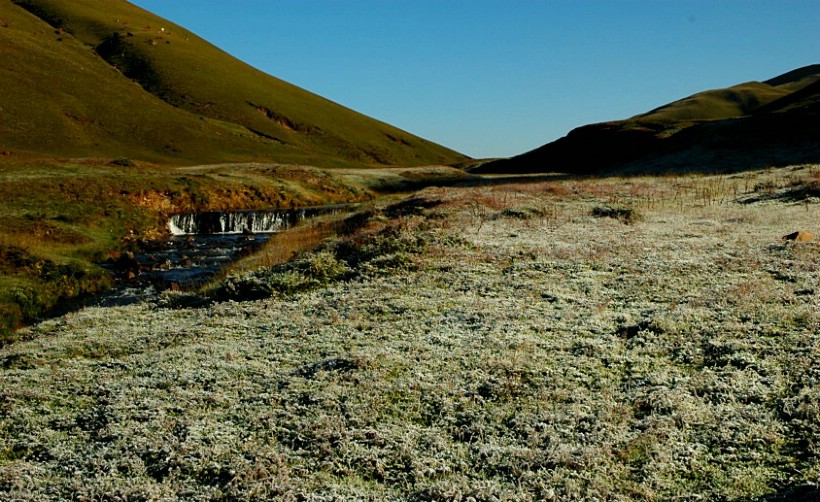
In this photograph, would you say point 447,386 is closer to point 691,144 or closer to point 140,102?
point 691,144

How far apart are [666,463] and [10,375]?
601 inches

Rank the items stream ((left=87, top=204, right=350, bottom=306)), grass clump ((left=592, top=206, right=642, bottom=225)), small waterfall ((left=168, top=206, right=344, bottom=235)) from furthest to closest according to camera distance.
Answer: small waterfall ((left=168, top=206, right=344, bottom=235))
grass clump ((left=592, top=206, right=642, bottom=225))
stream ((left=87, top=204, right=350, bottom=306))

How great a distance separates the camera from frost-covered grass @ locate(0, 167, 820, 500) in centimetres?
993

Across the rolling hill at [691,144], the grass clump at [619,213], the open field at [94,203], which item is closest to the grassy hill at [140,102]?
the open field at [94,203]

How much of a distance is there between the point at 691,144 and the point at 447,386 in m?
80.7

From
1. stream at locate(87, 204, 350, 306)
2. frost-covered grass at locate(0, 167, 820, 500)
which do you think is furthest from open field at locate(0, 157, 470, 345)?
frost-covered grass at locate(0, 167, 820, 500)

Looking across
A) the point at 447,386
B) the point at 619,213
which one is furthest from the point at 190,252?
the point at 447,386

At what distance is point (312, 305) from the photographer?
793 inches

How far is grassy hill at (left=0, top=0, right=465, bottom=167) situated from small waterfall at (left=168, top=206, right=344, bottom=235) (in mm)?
52047

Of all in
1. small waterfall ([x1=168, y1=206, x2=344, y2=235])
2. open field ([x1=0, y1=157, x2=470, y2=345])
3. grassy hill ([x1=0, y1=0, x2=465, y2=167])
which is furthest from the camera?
grassy hill ([x1=0, y1=0, x2=465, y2=167])

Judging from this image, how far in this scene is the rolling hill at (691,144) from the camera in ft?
220

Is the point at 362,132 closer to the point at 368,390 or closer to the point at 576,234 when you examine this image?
the point at 576,234

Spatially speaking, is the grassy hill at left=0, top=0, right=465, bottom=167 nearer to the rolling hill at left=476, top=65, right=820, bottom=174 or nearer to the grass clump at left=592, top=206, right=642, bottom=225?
the rolling hill at left=476, top=65, right=820, bottom=174

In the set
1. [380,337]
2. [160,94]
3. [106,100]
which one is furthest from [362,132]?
[380,337]
